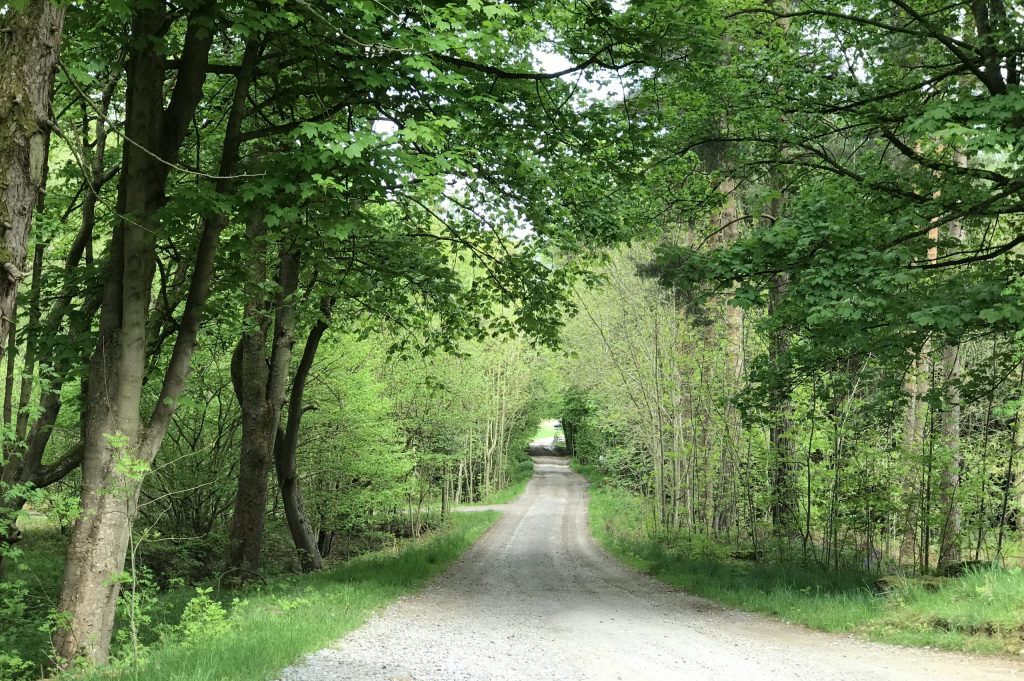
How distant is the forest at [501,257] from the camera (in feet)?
21.7

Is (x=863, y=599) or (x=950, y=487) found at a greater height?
(x=950, y=487)

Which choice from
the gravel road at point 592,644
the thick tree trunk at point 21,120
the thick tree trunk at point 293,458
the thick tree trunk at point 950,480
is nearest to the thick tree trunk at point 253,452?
the thick tree trunk at point 293,458

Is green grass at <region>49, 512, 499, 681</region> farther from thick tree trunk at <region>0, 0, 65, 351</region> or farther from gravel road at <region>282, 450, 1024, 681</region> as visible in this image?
thick tree trunk at <region>0, 0, 65, 351</region>

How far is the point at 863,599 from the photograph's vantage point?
8.98m

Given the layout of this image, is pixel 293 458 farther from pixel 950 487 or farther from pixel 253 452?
pixel 950 487

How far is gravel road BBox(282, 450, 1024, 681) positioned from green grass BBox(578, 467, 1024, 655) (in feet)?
0.97

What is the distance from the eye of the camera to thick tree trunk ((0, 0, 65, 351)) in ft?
13.7

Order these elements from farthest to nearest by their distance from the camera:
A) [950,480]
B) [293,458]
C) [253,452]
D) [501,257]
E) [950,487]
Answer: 1. [293,458]
2. [501,257]
3. [253,452]
4. [950,480]
5. [950,487]

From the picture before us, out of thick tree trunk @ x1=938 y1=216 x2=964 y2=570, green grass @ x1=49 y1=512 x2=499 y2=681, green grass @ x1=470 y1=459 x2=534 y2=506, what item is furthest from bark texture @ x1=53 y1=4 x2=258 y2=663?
green grass @ x1=470 y1=459 x2=534 y2=506

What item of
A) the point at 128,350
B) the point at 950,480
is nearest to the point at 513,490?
the point at 950,480

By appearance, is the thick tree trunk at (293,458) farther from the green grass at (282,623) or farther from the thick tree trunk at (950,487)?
the thick tree trunk at (950,487)

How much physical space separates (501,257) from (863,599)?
296 inches

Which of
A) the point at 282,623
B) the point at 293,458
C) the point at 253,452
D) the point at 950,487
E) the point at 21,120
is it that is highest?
the point at 21,120

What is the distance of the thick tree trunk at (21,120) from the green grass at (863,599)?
8352 mm
